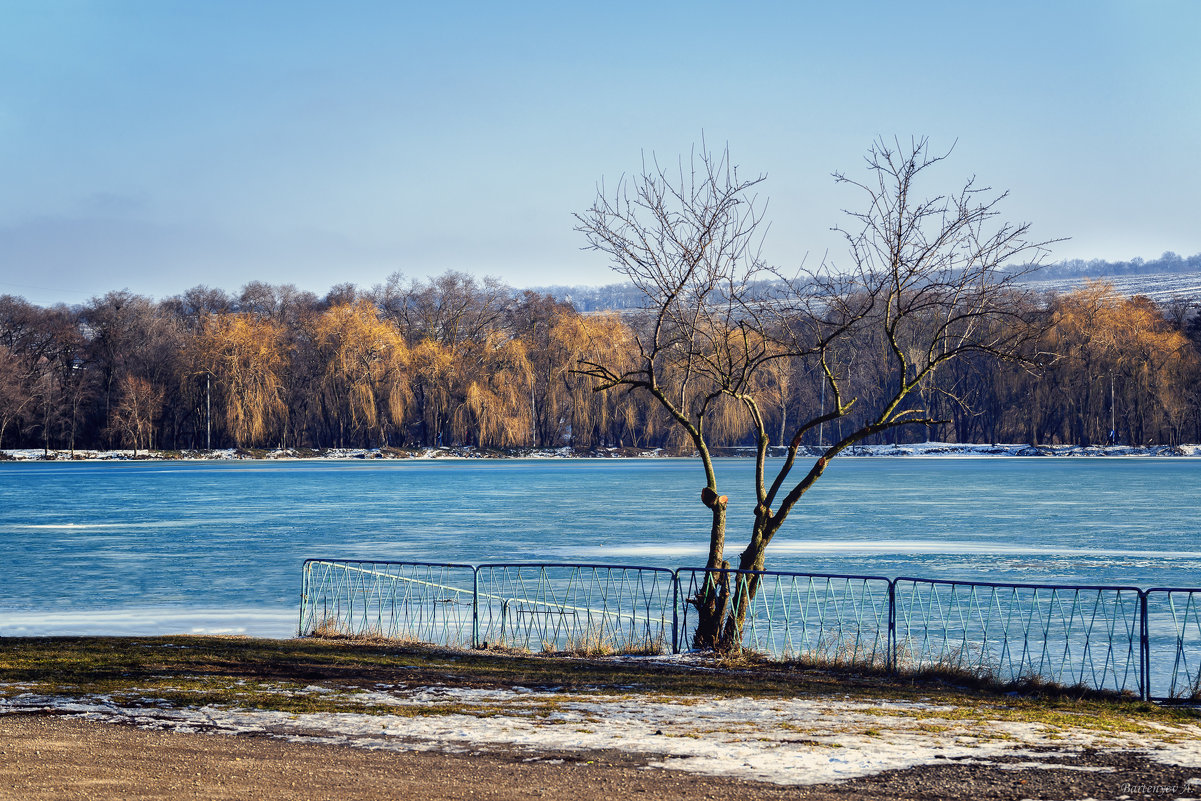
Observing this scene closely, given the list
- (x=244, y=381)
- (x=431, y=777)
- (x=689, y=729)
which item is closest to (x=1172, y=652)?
(x=689, y=729)

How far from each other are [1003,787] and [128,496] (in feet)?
174

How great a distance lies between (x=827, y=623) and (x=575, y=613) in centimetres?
417

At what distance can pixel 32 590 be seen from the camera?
2275 cm

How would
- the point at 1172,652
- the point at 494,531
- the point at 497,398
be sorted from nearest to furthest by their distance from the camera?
the point at 1172,652
the point at 494,531
the point at 497,398

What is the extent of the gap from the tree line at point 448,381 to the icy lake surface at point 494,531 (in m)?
11.8

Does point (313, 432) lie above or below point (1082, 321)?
below

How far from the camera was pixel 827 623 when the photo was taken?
18641 mm

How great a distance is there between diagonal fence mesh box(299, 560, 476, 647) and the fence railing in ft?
0.17

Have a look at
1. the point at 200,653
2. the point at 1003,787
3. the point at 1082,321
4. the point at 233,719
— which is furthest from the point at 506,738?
the point at 1082,321

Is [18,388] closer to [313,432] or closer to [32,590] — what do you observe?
[313,432]

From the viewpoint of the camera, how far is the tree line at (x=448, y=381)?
81125 mm

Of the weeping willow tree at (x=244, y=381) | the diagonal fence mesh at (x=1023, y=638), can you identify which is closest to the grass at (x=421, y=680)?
the diagonal fence mesh at (x=1023, y=638)

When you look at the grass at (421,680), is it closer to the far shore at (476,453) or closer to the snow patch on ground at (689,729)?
the snow patch on ground at (689,729)

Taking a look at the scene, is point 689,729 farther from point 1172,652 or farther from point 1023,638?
point 1023,638
